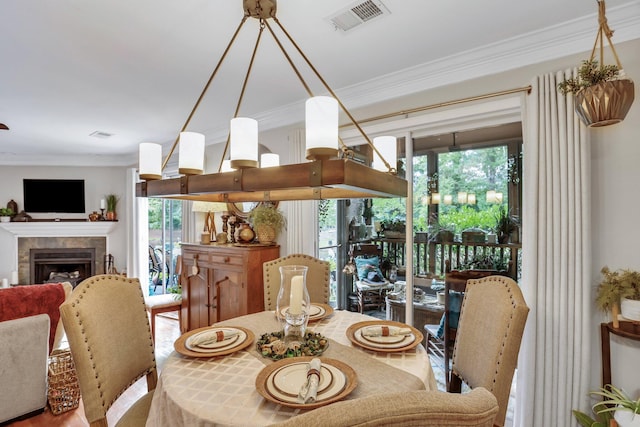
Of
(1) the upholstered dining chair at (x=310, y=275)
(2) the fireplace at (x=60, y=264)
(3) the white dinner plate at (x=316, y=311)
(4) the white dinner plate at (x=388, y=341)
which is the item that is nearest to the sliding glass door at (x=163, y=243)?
(2) the fireplace at (x=60, y=264)

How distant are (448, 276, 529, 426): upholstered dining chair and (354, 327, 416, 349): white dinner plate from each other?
0.33 m

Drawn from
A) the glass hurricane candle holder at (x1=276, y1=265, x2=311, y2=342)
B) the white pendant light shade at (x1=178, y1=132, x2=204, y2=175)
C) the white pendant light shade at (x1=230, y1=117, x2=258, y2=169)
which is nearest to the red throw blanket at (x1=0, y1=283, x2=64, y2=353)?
the white pendant light shade at (x1=178, y1=132, x2=204, y2=175)

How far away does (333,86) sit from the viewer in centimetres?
277

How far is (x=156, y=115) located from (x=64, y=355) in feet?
7.95

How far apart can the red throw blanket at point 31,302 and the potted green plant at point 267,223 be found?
1.64 meters

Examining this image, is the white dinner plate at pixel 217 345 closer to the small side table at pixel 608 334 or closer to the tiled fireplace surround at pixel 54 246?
the small side table at pixel 608 334

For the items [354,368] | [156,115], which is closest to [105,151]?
[156,115]

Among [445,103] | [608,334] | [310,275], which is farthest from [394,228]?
[608,334]

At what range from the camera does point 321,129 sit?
1.06 metres

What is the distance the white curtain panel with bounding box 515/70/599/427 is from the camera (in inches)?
71.6

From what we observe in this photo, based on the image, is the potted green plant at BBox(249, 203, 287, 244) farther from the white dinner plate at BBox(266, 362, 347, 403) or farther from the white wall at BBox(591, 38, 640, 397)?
the white wall at BBox(591, 38, 640, 397)

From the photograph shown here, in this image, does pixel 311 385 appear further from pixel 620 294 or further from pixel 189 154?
pixel 620 294

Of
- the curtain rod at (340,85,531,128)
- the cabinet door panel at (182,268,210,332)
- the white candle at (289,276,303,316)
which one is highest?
the curtain rod at (340,85,531,128)

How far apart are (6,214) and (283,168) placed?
7.04 meters
